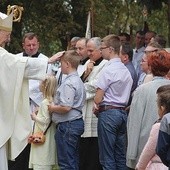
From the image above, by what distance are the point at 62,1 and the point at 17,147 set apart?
9.44m

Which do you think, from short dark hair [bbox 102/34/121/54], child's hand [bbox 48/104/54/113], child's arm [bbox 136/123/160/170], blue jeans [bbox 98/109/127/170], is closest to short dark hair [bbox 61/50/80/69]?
short dark hair [bbox 102/34/121/54]

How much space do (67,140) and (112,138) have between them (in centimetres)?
56

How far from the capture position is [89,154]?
8555 millimetres

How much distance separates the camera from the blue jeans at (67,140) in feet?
25.1

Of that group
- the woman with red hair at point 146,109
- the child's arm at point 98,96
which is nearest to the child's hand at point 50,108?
the child's arm at point 98,96

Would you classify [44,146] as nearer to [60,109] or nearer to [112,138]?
[60,109]

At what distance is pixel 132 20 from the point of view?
78.0 ft

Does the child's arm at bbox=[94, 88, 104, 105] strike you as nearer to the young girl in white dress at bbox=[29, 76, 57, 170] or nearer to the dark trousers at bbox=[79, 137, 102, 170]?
the young girl in white dress at bbox=[29, 76, 57, 170]

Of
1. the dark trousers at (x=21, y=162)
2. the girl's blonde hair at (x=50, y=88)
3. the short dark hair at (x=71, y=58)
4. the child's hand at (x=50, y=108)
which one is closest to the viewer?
the short dark hair at (x=71, y=58)

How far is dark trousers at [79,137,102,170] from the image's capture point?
27.8ft

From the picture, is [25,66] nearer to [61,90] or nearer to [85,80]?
[61,90]

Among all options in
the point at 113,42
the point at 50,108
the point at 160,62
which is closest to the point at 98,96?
the point at 50,108

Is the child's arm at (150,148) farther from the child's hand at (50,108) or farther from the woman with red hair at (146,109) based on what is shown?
the child's hand at (50,108)

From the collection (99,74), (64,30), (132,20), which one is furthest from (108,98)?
(132,20)
